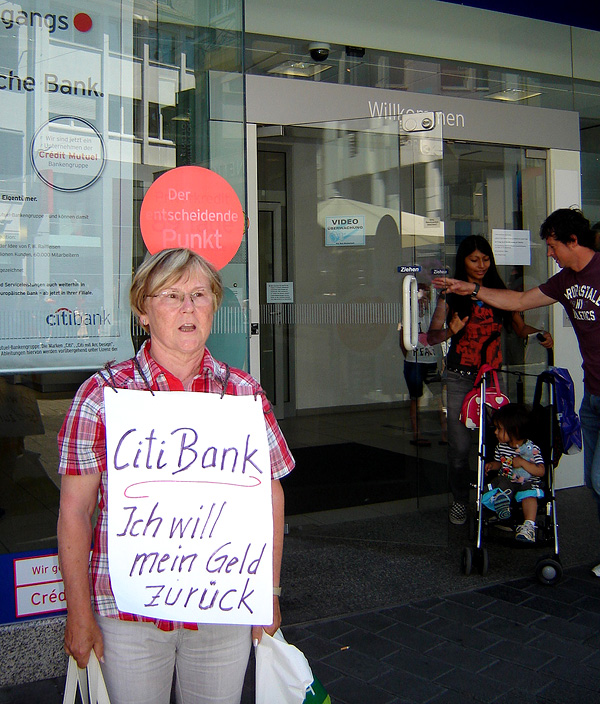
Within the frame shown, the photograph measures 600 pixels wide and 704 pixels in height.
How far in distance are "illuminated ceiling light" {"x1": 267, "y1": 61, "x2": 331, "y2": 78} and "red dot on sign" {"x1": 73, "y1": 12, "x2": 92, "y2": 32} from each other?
2251mm


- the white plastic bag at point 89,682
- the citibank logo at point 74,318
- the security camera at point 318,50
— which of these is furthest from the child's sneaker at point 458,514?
the white plastic bag at point 89,682

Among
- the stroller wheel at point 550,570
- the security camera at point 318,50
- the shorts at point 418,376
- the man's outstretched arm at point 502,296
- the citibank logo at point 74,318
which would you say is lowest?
the stroller wheel at point 550,570

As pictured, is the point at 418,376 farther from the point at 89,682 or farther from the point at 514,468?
the point at 89,682

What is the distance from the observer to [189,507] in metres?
1.94

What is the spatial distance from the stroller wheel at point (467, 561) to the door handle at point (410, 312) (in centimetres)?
134

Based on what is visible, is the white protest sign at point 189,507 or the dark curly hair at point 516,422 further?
the dark curly hair at point 516,422

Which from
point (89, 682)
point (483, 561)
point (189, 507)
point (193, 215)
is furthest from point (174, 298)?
point (483, 561)

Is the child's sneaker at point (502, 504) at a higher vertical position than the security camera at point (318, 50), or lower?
lower

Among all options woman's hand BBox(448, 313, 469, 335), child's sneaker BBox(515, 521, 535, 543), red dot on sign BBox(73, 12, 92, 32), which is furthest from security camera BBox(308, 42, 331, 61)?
child's sneaker BBox(515, 521, 535, 543)

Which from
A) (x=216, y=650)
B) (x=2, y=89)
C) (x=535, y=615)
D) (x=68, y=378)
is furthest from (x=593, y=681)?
(x=2, y=89)

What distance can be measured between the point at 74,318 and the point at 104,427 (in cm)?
160

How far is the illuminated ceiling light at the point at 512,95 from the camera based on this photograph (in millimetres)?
6398

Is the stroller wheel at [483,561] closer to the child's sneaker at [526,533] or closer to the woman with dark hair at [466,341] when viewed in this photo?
the child's sneaker at [526,533]

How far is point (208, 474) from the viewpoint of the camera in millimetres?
1953
